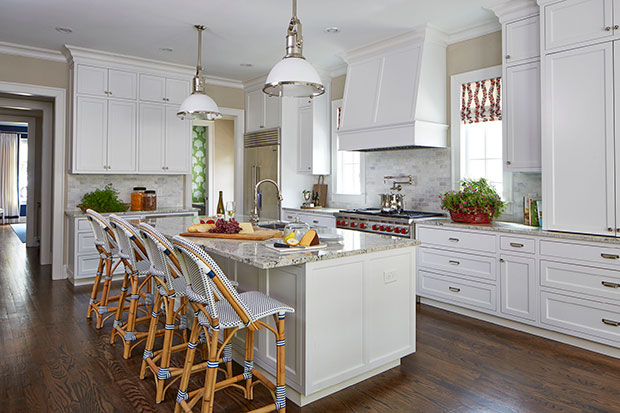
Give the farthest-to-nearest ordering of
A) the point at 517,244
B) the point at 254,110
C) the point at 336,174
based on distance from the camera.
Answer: the point at 254,110 → the point at 336,174 → the point at 517,244

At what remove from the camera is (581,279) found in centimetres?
320

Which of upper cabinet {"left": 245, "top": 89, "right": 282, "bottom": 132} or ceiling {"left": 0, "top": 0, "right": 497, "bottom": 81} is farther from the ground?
ceiling {"left": 0, "top": 0, "right": 497, "bottom": 81}

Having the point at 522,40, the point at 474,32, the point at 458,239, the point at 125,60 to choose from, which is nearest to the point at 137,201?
the point at 125,60

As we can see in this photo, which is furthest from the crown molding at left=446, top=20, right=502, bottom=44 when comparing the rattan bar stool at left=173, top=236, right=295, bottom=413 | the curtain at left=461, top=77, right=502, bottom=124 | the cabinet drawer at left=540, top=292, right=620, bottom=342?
the rattan bar stool at left=173, top=236, right=295, bottom=413

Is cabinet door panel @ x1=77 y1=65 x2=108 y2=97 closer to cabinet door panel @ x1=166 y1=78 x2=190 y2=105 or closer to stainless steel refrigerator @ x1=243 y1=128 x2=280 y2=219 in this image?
cabinet door panel @ x1=166 y1=78 x2=190 y2=105

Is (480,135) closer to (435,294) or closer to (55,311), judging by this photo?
(435,294)

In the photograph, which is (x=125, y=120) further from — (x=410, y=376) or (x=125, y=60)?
(x=410, y=376)

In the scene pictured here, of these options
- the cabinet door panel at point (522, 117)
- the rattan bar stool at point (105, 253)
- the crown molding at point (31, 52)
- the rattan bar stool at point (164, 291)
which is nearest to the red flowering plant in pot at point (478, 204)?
the cabinet door panel at point (522, 117)

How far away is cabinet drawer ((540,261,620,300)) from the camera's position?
3.05m

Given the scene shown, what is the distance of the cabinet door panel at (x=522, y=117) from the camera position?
12.1 ft

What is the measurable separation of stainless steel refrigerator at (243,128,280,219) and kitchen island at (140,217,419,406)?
3.42 meters

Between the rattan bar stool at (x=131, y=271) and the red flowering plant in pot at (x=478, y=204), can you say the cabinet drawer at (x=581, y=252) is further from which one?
the rattan bar stool at (x=131, y=271)

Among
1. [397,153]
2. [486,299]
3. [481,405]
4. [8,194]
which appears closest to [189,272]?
[481,405]

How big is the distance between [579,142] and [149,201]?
4.93m
